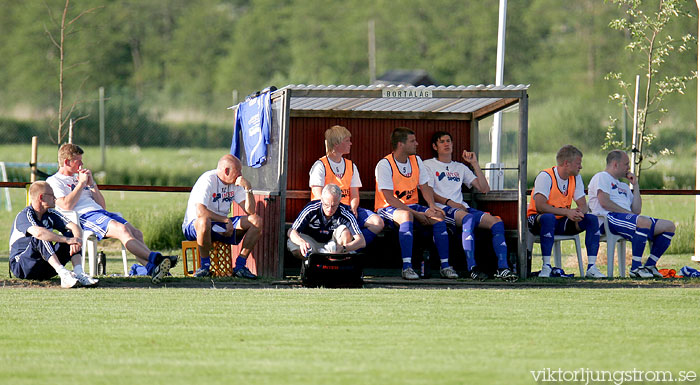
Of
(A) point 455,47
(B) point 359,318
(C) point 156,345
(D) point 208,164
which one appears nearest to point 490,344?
(B) point 359,318

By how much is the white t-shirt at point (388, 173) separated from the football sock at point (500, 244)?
2.98 ft

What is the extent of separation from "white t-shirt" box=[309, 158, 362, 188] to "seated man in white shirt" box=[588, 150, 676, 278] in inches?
103

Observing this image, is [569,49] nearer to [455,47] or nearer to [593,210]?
[455,47]

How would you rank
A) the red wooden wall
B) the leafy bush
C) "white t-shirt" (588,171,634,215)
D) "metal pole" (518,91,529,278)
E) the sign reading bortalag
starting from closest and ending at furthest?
the sign reading bortalag → "metal pole" (518,91,529,278) → "white t-shirt" (588,171,634,215) → the red wooden wall → the leafy bush

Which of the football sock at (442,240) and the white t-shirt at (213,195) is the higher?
the white t-shirt at (213,195)

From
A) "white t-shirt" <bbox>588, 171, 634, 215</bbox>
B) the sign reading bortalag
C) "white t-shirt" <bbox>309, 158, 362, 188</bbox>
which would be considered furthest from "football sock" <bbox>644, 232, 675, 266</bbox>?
"white t-shirt" <bbox>309, 158, 362, 188</bbox>

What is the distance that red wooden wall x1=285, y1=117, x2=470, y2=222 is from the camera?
11508 mm

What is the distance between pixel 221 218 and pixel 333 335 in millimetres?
4117

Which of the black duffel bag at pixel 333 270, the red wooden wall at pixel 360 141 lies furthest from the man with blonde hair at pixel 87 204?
the red wooden wall at pixel 360 141

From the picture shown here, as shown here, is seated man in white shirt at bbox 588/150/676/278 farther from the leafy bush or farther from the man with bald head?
the leafy bush

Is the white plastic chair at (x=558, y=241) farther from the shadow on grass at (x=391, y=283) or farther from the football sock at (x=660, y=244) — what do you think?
the shadow on grass at (x=391, y=283)

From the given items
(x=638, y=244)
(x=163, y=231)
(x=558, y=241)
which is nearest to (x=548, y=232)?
(x=558, y=241)

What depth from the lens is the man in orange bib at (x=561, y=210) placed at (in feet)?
36.0

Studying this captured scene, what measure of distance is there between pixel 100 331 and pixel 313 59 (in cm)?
4535
